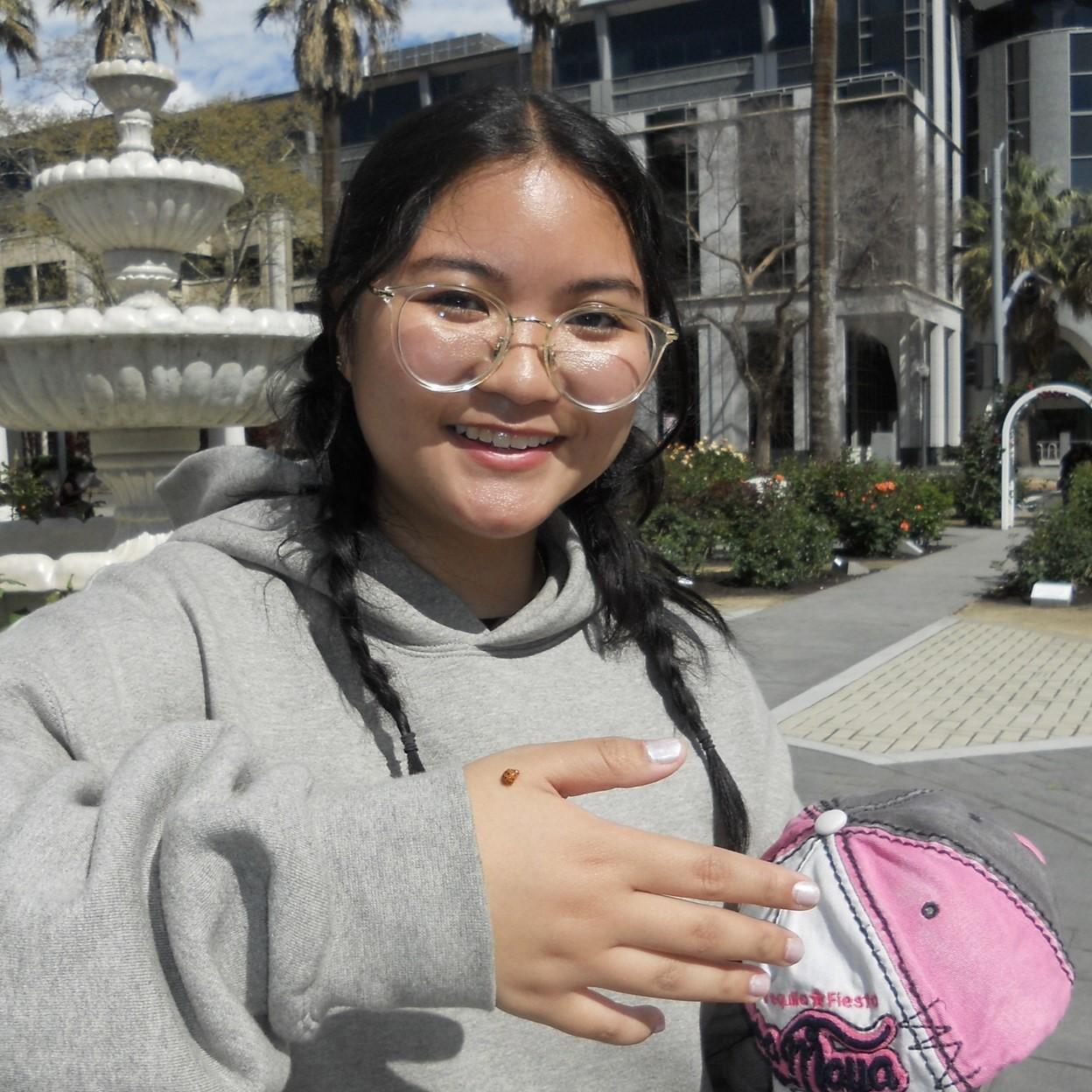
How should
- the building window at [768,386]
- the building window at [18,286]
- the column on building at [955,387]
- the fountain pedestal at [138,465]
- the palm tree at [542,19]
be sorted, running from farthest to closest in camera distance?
the column on building at [955,387], the building window at [768,386], the building window at [18,286], the palm tree at [542,19], the fountain pedestal at [138,465]

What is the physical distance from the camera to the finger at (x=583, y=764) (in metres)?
0.87

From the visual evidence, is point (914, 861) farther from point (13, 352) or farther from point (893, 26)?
point (893, 26)

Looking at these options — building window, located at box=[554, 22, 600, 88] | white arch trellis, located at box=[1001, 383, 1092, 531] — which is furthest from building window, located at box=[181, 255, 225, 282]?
white arch trellis, located at box=[1001, 383, 1092, 531]

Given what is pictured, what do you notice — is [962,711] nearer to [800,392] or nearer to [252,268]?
[800,392]

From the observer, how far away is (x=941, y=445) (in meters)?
42.8

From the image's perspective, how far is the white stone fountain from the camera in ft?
18.0

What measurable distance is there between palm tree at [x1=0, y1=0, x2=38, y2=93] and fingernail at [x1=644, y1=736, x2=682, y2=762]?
30.1 m

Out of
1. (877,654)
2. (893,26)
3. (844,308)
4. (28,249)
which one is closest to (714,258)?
(844,308)

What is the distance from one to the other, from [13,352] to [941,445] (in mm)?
40811

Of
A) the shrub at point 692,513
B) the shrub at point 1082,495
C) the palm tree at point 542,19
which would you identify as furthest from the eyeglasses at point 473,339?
the palm tree at point 542,19

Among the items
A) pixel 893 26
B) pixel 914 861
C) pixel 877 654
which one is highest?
pixel 893 26

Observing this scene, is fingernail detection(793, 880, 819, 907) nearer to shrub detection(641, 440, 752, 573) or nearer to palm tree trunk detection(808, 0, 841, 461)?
shrub detection(641, 440, 752, 573)

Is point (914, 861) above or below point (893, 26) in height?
below

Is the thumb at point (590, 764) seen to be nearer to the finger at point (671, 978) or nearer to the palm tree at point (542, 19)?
the finger at point (671, 978)
